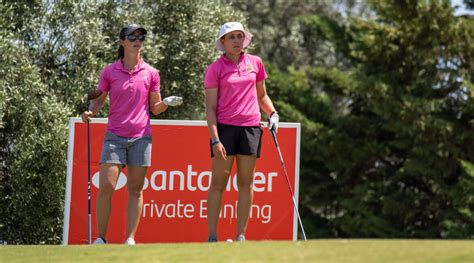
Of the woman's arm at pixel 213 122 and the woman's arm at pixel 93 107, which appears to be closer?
the woman's arm at pixel 213 122

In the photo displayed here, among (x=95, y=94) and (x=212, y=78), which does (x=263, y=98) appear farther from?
(x=95, y=94)

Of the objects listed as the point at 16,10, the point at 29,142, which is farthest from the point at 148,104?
the point at 16,10

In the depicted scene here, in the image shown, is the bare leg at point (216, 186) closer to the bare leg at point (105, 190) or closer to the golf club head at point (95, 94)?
→ the bare leg at point (105, 190)

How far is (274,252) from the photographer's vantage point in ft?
22.4

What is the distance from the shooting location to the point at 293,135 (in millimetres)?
11508

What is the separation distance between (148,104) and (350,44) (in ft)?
71.8

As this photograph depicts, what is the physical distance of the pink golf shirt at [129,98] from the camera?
8.98 meters

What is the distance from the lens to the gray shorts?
9.00 m

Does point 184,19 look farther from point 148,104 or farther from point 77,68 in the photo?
point 148,104

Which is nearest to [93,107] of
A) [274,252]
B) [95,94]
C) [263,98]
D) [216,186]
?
[95,94]

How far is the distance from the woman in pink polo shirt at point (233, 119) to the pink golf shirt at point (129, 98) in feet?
1.64

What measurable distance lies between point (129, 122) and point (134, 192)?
56 centimetres

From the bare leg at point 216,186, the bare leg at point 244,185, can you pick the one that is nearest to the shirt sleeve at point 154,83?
the bare leg at point 216,186

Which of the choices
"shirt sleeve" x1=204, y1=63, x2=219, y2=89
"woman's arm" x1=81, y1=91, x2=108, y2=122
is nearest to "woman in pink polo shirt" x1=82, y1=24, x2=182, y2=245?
"woman's arm" x1=81, y1=91, x2=108, y2=122
